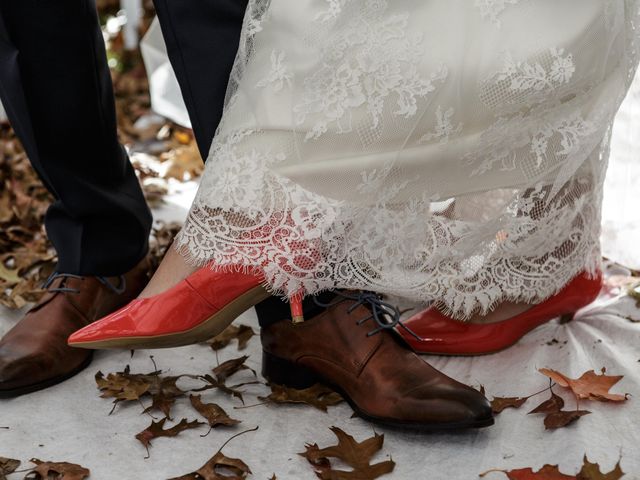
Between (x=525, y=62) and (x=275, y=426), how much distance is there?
70 centimetres

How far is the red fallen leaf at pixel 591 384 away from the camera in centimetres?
129

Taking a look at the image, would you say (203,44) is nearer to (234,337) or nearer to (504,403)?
(234,337)

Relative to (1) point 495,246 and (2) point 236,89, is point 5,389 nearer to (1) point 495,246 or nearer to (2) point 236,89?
(2) point 236,89

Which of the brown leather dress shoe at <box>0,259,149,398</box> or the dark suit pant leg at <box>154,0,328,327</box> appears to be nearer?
the dark suit pant leg at <box>154,0,328,327</box>

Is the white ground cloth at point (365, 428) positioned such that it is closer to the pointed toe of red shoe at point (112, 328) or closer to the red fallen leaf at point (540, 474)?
the red fallen leaf at point (540, 474)

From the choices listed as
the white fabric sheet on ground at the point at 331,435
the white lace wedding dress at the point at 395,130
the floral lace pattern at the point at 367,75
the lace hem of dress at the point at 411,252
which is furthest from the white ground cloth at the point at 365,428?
the floral lace pattern at the point at 367,75

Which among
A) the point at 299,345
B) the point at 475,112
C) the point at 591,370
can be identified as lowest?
the point at 591,370

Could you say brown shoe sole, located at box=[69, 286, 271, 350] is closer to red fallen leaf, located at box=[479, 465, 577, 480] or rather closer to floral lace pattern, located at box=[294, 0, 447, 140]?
floral lace pattern, located at box=[294, 0, 447, 140]

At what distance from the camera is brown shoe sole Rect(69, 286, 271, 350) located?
125 centimetres

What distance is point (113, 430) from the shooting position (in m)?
1.28

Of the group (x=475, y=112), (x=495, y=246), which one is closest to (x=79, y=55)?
(x=475, y=112)

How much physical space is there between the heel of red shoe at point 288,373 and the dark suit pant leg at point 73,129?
16.5 inches

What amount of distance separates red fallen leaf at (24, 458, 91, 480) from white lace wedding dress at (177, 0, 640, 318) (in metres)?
0.36

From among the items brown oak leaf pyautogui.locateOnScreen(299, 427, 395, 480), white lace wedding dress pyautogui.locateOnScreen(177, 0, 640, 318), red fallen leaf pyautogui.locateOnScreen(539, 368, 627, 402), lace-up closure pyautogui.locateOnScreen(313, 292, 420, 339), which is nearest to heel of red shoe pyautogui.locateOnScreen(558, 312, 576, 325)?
red fallen leaf pyautogui.locateOnScreen(539, 368, 627, 402)
